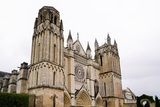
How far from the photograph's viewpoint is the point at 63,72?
2839cm

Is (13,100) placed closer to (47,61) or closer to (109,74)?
(47,61)

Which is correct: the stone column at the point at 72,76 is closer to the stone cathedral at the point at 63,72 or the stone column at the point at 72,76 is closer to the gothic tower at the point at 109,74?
the stone cathedral at the point at 63,72

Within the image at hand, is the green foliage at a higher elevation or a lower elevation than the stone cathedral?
lower

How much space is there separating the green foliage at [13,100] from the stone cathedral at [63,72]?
2170 mm

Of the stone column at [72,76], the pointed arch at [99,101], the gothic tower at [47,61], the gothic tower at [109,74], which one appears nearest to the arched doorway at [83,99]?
the stone column at [72,76]

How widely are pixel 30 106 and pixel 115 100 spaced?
57.8 feet

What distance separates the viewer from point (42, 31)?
28328mm

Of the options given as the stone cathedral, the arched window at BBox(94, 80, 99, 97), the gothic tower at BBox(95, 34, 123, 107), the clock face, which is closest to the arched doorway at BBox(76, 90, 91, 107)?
the stone cathedral

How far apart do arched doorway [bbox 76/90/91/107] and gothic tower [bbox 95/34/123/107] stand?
5.19m

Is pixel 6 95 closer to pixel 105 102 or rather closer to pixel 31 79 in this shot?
pixel 31 79

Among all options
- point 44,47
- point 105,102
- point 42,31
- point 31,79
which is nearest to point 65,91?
point 31,79

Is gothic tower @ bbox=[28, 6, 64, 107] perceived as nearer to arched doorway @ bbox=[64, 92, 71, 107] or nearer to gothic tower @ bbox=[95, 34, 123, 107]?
arched doorway @ bbox=[64, 92, 71, 107]

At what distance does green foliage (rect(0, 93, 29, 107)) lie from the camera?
21.1 m

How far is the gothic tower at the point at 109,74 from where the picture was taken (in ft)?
122
